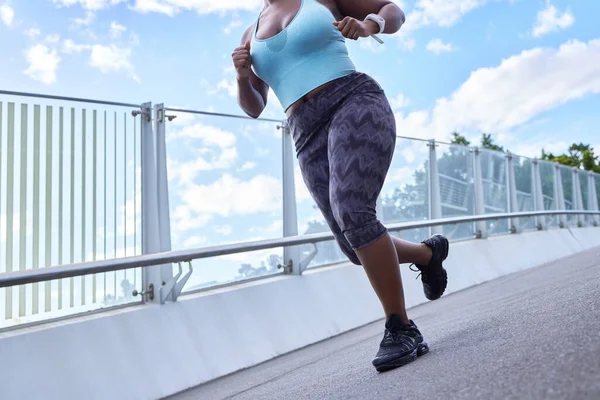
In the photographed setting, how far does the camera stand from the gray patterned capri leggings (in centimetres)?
262

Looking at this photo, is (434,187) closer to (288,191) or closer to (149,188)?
(288,191)

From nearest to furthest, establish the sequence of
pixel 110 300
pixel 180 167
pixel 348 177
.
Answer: pixel 348 177
pixel 110 300
pixel 180 167

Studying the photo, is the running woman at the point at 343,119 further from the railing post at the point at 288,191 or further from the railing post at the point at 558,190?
the railing post at the point at 558,190

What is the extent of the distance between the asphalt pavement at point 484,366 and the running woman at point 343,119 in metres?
0.25

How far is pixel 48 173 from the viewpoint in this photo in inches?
173

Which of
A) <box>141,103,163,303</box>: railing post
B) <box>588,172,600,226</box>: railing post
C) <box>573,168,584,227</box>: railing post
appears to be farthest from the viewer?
<box>588,172,600,226</box>: railing post

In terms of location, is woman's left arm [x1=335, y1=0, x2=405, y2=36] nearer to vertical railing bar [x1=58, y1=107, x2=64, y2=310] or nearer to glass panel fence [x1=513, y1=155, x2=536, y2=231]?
vertical railing bar [x1=58, y1=107, x2=64, y2=310]

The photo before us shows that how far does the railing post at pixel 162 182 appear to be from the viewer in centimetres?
500

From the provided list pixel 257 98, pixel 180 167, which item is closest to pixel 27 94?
pixel 180 167

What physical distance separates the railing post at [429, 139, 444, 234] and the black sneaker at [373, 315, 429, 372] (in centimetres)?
Result: 678

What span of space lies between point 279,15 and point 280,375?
1897 mm

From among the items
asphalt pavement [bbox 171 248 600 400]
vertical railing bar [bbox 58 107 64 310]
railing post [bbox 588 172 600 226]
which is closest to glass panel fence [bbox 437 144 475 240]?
asphalt pavement [bbox 171 248 600 400]

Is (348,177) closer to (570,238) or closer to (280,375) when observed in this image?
(280,375)

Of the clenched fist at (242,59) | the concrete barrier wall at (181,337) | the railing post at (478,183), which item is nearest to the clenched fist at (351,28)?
the clenched fist at (242,59)
